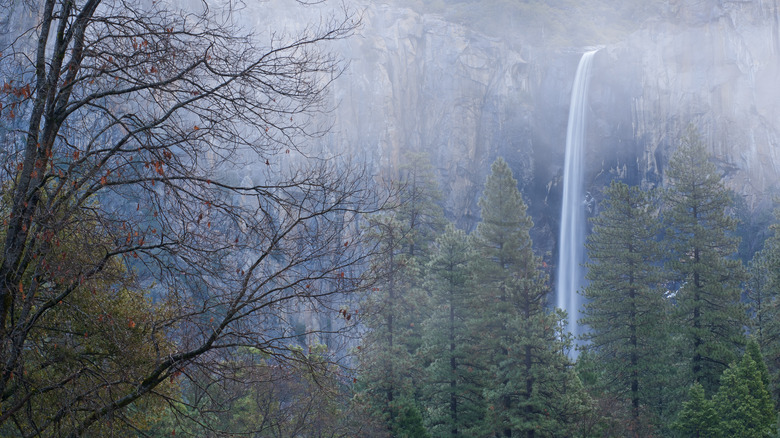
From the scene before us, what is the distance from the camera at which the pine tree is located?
63.0 feet

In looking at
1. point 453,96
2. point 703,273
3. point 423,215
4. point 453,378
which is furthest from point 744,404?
point 453,96

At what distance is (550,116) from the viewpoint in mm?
47875

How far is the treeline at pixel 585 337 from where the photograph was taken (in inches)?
635

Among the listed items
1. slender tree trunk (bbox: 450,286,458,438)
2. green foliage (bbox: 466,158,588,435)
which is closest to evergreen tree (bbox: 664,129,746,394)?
green foliage (bbox: 466,158,588,435)

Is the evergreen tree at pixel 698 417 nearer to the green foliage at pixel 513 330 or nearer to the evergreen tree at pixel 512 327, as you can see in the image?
the green foliage at pixel 513 330

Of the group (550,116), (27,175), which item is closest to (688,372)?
(27,175)

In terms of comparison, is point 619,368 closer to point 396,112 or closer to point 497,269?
point 497,269

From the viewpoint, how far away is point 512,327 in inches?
674

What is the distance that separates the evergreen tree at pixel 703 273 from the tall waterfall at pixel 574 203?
22.3 metres

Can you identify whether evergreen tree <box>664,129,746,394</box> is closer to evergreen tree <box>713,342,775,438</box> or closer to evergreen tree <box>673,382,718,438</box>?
evergreen tree <box>713,342,775,438</box>

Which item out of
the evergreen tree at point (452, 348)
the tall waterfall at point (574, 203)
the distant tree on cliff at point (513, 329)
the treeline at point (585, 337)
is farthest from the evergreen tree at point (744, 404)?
the tall waterfall at point (574, 203)

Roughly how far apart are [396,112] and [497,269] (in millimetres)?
30220

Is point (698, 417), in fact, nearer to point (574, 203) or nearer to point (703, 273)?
point (703, 273)

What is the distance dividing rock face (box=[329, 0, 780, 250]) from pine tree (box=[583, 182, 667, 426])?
26.1m
